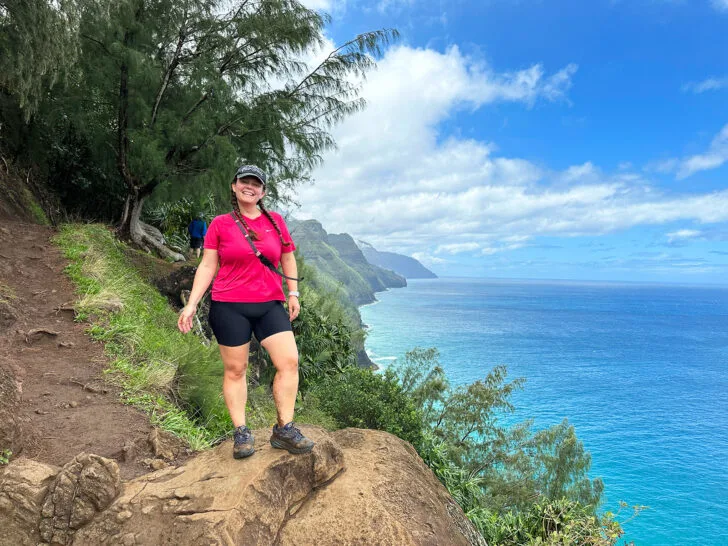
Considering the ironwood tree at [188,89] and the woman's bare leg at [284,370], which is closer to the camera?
the woman's bare leg at [284,370]

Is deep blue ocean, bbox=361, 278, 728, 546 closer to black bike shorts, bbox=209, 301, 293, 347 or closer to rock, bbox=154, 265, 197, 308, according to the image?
rock, bbox=154, 265, 197, 308

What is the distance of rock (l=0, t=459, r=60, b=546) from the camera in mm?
2502

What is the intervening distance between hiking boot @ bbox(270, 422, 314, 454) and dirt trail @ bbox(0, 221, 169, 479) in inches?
44.2

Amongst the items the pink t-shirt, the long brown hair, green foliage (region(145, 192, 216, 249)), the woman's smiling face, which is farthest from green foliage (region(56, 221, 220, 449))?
green foliage (region(145, 192, 216, 249))

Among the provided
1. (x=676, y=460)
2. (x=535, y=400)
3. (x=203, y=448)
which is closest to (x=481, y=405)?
(x=203, y=448)

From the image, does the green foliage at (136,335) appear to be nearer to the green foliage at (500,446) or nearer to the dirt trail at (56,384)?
the dirt trail at (56,384)

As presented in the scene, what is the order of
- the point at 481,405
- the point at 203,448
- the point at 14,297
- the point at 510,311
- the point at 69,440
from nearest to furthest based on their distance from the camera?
the point at 69,440
the point at 203,448
the point at 14,297
the point at 481,405
the point at 510,311

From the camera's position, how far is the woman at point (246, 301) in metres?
2.93

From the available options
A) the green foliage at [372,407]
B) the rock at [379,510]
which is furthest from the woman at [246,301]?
the green foliage at [372,407]

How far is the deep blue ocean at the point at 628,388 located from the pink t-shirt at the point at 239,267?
32.5m

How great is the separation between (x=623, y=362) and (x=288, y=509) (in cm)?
7806

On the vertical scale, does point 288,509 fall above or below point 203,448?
above

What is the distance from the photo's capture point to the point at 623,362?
225 feet

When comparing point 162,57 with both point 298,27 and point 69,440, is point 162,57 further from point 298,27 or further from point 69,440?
point 69,440
